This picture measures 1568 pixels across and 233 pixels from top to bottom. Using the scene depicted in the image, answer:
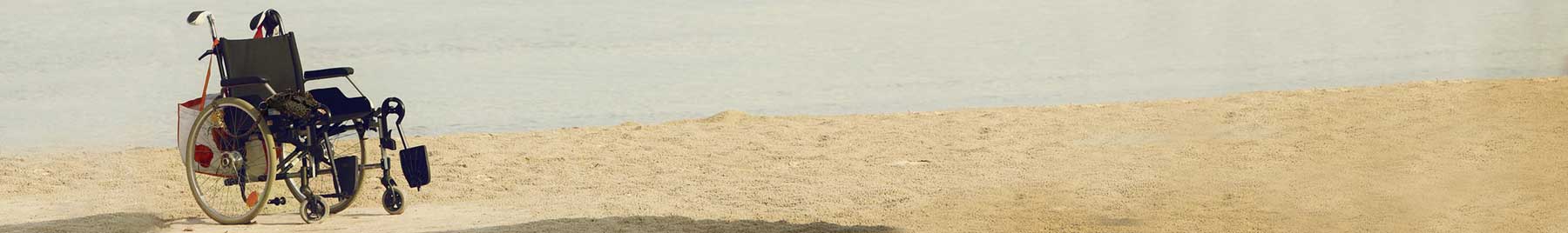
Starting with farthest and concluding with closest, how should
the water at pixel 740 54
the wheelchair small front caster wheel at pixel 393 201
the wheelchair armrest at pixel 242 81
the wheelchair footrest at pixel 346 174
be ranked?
1. the water at pixel 740 54
2. the wheelchair small front caster wheel at pixel 393 201
3. the wheelchair footrest at pixel 346 174
4. the wheelchair armrest at pixel 242 81

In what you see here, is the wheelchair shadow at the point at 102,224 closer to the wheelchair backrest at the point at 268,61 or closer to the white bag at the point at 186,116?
the white bag at the point at 186,116

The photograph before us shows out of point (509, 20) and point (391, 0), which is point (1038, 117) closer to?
point (509, 20)

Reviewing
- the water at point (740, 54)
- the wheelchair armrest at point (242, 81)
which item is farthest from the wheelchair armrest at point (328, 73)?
the water at point (740, 54)

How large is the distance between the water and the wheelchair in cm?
332

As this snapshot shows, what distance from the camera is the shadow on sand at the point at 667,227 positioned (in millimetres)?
5000

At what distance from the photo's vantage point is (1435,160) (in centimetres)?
605

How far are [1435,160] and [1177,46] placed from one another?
1014 cm

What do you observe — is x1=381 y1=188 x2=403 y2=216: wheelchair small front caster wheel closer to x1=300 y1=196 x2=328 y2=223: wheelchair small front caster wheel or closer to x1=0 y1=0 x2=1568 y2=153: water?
x1=300 y1=196 x2=328 y2=223: wheelchair small front caster wheel

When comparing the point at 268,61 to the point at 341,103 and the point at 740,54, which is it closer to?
the point at 341,103

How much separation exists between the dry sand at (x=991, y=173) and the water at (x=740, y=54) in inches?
57.2

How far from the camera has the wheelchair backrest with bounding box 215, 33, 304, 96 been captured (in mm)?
5102

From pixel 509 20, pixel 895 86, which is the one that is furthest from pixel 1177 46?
pixel 509 20

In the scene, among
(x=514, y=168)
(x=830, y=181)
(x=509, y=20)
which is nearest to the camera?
(x=830, y=181)

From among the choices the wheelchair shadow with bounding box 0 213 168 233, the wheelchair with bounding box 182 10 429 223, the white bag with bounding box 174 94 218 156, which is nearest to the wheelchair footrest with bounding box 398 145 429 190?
the wheelchair with bounding box 182 10 429 223
